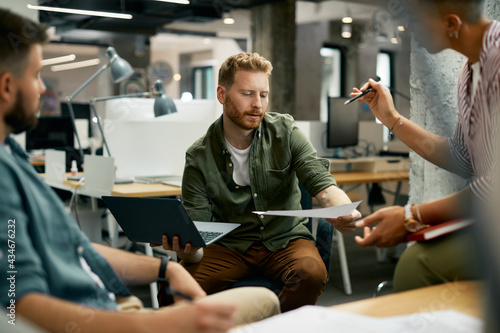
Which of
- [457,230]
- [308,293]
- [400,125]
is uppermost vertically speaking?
[400,125]

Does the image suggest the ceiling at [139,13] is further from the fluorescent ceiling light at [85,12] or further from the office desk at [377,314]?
the office desk at [377,314]

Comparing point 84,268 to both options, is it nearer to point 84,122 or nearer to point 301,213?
→ point 301,213

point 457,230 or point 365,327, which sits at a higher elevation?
point 457,230

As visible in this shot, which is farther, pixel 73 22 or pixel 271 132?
pixel 73 22

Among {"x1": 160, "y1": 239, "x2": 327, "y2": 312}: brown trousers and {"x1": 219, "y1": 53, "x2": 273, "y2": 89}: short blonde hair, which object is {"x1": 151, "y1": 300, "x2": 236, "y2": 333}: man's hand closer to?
{"x1": 160, "y1": 239, "x2": 327, "y2": 312}: brown trousers

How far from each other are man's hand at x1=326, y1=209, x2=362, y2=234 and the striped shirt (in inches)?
17.9

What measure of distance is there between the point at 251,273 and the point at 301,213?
0.60 metres

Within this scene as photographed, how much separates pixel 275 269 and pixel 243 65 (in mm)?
668

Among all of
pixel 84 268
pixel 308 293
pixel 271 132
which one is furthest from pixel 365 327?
pixel 271 132

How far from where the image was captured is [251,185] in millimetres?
1647

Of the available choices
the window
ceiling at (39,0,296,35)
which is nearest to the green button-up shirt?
ceiling at (39,0,296,35)

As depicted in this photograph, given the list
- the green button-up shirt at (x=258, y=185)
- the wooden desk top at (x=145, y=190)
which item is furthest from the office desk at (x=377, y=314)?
the wooden desk top at (x=145, y=190)

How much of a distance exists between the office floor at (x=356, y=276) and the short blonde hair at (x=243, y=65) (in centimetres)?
104

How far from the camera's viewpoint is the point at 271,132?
1729mm
